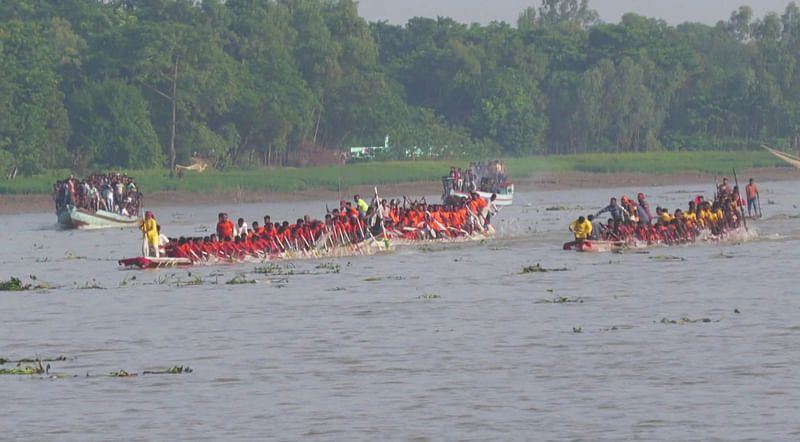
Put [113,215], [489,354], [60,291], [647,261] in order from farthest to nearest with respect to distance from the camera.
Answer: [113,215], [647,261], [60,291], [489,354]

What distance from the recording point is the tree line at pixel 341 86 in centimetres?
10506

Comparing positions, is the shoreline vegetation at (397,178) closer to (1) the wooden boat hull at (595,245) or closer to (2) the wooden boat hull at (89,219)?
(2) the wooden boat hull at (89,219)

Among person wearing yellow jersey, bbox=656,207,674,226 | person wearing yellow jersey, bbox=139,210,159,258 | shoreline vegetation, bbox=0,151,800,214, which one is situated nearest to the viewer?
person wearing yellow jersey, bbox=139,210,159,258

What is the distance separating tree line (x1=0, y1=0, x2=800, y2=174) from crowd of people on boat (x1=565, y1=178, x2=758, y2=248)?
54.1 m

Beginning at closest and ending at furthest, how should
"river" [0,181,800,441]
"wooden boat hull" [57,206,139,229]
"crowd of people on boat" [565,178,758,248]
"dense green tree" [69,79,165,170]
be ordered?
"river" [0,181,800,441] < "crowd of people on boat" [565,178,758,248] < "wooden boat hull" [57,206,139,229] < "dense green tree" [69,79,165,170]

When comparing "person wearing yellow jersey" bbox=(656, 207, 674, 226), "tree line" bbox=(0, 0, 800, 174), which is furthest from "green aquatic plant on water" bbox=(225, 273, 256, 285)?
"tree line" bbox=(0, 0, 800, 174)

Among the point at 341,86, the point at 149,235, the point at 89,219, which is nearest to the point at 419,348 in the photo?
the point at 149,235

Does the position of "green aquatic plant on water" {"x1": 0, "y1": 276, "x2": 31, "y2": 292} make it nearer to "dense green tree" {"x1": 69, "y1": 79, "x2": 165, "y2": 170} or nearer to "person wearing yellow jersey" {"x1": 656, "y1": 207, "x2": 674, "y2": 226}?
"person wearing yellow jersey" {"x1": 656, "y1": 207, "x2": 674, "y2": 226}

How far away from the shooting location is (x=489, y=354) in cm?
2786

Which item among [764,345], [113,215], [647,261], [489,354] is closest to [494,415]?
[489,354]

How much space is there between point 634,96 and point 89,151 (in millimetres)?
56650

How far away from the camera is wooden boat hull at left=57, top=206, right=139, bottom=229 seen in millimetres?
69562

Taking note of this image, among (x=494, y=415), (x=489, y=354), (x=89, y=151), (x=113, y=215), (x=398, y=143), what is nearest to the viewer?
(x=494, y=415)

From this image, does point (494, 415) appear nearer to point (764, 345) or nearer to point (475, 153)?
point (764, 345)
